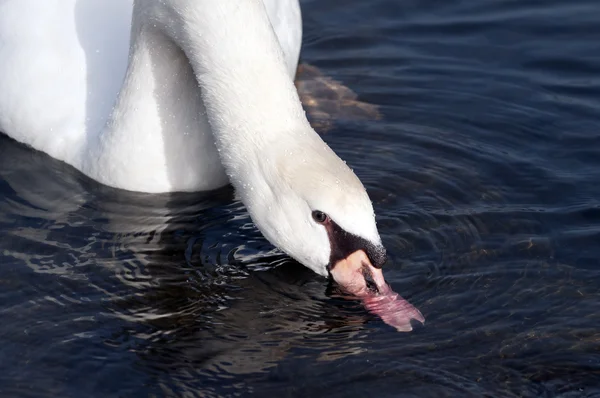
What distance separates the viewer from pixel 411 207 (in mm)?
8812

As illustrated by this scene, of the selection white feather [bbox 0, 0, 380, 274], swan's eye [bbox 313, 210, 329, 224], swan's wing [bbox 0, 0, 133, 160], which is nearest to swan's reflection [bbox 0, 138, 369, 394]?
white feather [bbox 0, 0, 380, 274]

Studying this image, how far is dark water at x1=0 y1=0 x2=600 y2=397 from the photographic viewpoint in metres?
7.15

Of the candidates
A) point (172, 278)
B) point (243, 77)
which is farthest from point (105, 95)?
point (243, 77)

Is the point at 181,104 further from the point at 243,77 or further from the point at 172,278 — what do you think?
the point at 172,278

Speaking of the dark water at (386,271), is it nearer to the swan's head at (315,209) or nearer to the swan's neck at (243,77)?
the swan's head at (315,209)

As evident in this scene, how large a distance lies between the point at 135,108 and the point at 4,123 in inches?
60.7

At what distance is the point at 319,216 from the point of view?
716 cm

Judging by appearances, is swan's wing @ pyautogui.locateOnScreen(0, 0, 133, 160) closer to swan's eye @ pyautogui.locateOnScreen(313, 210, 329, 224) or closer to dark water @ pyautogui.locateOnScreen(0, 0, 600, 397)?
dark water @ pyautogui.locateOnScreen(0, 0, 600, 397)

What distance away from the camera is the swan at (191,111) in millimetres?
7223

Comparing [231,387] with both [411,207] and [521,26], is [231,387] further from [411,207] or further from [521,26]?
[521,26]

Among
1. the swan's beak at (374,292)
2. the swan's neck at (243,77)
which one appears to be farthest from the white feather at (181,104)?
the swan's beak at (374,292)

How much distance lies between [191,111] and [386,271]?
1801 mm

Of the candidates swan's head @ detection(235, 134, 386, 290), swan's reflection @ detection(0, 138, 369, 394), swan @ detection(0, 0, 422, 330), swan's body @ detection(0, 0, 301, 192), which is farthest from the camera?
swan's body @ detection(0, 0, 301, 192)

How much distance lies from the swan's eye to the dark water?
0.71 m
